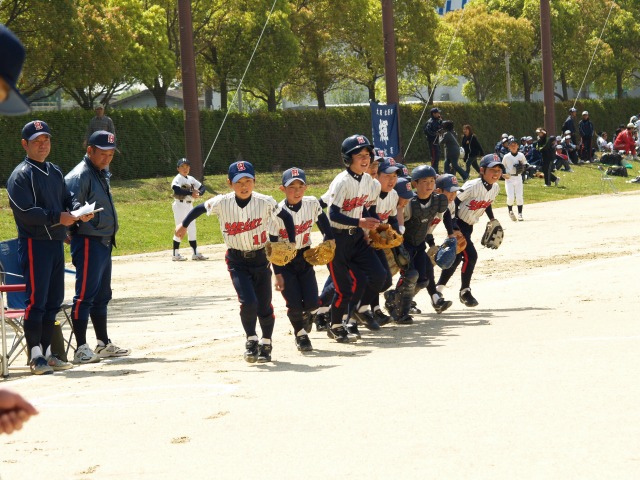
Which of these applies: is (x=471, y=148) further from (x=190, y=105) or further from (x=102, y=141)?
(x=102, y=141)

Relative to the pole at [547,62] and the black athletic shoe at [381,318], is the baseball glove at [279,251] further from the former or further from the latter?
the pole at [547,62]

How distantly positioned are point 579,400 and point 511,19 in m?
50.7

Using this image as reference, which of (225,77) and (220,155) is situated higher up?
(225,77)

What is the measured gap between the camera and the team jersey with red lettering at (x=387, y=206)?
39.0 feet

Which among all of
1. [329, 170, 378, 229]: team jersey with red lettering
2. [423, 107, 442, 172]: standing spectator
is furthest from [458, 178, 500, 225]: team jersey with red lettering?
[423, 107, 442, 172]: standing spectator

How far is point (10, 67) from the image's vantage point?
311 centimetres

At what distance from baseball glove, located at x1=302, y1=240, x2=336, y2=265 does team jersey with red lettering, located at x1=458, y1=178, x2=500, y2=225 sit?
121 inches

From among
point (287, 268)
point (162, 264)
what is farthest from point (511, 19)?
point (287, 268)

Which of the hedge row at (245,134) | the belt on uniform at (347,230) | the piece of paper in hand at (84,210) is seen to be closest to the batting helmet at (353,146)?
the belt on uniform at (347,230)

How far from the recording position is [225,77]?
42.3 m

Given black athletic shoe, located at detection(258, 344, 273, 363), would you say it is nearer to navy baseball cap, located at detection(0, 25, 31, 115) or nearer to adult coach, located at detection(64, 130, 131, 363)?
adult coach, located at detection(64, 130, 131, 363)

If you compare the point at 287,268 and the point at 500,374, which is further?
the point at 287,268

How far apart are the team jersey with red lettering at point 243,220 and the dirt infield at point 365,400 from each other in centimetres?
103

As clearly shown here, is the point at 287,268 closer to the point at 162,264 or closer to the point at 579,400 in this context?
the point at 579,400
